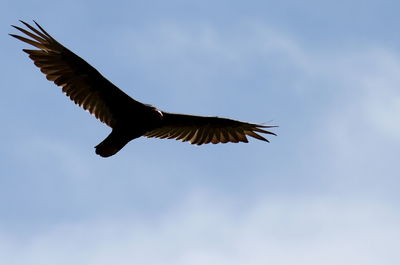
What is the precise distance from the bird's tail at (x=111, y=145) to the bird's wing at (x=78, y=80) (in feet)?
1.23

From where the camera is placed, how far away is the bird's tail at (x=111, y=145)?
1742 cm

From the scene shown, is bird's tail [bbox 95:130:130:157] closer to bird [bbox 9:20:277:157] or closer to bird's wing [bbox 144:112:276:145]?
bird [bbox 9:20:277:157]

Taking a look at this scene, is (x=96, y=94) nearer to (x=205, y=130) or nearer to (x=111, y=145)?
(x=111, y=145)

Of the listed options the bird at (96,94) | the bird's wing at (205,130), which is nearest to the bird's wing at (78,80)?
the bird at (96,94)

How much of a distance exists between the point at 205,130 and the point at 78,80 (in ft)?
8.62

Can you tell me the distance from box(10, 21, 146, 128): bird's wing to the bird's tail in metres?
0.38

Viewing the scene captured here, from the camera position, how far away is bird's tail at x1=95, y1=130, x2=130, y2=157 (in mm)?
17422

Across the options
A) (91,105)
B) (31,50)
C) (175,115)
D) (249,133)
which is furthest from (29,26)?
(249,133)

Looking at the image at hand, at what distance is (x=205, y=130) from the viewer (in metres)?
19.0

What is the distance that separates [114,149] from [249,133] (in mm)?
2801

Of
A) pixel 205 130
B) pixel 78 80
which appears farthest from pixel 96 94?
pixel 205 130

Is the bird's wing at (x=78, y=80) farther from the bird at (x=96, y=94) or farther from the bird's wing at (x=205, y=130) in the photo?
the bird's wing at (x=205, y=130)

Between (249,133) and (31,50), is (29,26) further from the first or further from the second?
(249,133)

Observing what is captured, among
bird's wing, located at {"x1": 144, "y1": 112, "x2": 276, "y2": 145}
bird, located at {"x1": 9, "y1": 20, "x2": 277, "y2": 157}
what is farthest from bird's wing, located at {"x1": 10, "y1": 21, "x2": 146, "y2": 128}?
bird's wing, located at {"x1": 144, "y1": 112, "x2": 276, "y2": 145}
